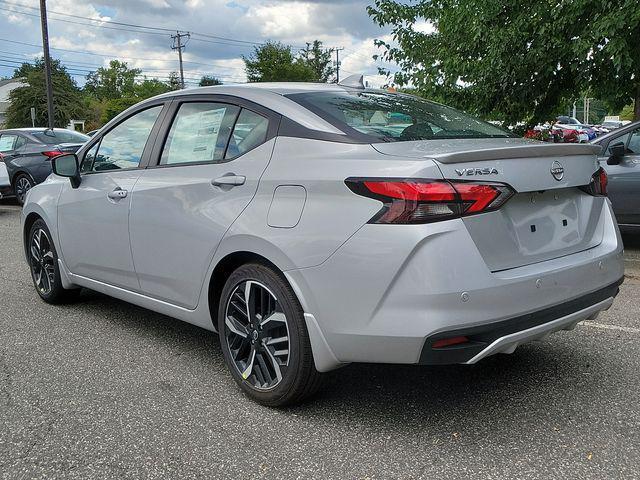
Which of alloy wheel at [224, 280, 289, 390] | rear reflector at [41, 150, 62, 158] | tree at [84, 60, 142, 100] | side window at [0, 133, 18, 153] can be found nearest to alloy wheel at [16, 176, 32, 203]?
rear reflector at [41, 150, 62, 158]

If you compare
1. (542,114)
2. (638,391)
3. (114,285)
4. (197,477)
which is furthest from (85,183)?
(542,114)

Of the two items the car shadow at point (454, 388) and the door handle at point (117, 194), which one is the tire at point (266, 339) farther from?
the door handle at point (117, 194)

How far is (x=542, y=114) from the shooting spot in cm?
1006

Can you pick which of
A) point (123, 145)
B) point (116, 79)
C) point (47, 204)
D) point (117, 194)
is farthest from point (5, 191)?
point (116, 79)

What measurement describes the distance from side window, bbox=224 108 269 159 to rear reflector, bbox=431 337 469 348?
1369mm

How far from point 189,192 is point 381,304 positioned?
139 cm

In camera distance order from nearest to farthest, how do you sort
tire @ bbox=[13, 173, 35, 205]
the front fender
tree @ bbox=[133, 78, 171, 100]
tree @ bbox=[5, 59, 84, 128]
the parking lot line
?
1. the parking lot line
2. the front fender
3. tire @ bbox=[13, 173, 35, 205]
4. tree @ bbox=[5, 59, 84, 128]
5. tree @ bbox=[133, 78, 171, 100]

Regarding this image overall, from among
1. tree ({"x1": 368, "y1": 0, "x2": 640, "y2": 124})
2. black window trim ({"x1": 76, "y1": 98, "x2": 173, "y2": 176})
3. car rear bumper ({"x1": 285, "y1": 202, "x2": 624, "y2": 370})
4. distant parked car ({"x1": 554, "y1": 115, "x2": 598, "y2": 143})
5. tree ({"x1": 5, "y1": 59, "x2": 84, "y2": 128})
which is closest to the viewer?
car rear bumper ({"x1": 285, "y1": 202, "x2": 624, "y2": 370})

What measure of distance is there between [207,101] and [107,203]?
1026 mm

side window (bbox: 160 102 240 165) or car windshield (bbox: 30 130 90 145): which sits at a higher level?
car windshield (bbox: 30 130 90 145)

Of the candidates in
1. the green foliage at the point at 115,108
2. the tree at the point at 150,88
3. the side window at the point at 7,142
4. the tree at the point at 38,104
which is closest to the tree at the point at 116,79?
the tree at the point at 150,88

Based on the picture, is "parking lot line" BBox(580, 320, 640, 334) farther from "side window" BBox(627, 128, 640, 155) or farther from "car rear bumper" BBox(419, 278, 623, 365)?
"side window" BBox(627, 128, 640, 155)

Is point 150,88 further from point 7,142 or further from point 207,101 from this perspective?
point 207,101

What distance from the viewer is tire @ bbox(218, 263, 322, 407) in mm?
2922
